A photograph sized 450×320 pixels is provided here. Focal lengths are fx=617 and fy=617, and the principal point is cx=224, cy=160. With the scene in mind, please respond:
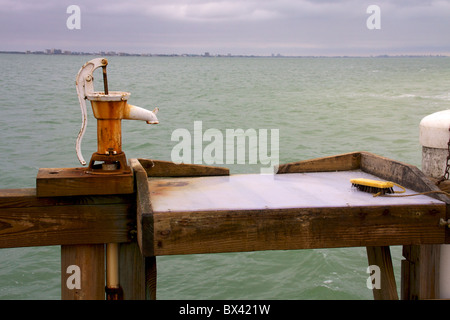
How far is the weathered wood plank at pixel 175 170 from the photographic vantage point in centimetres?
411

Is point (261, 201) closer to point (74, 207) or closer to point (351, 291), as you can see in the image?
point (74, 207)

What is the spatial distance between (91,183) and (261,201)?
3.08 ft

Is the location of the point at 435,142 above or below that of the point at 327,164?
above

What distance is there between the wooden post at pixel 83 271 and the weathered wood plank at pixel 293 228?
612 mm

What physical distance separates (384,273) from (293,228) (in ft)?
4.11

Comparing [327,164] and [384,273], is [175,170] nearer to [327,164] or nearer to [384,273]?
[327,164]

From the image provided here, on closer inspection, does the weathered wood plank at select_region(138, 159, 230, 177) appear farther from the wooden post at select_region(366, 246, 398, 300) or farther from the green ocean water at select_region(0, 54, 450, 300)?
the green ocean water at select_region(0, 54, 450, 300)

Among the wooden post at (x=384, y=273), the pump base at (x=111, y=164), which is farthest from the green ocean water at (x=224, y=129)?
the pump base at (x=111, y=164)

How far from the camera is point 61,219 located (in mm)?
3371

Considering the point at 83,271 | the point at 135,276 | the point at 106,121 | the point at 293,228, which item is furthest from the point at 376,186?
the point at 83,271

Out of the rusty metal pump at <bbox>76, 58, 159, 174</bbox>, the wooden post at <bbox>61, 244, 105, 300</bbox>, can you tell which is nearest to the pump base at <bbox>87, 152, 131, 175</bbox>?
the rusty metal pump at <bbox>76, 58, 159, 174</bbox>

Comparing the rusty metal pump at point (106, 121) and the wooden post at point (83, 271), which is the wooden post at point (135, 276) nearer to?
the wooden post at point (83, 271)

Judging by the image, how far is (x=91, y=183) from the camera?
3379 mm

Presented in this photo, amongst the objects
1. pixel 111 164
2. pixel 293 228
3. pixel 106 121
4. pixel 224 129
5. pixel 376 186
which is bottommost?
pixel 224 129
